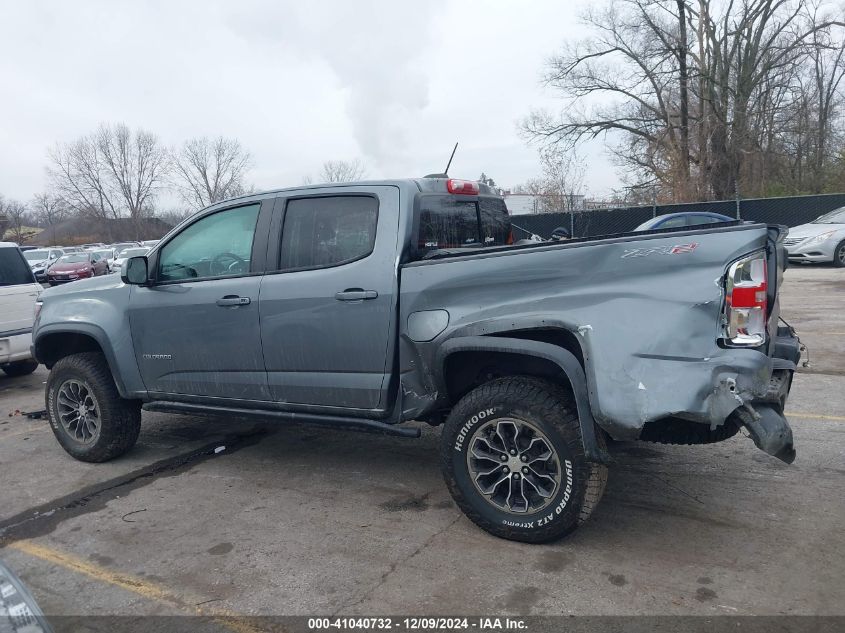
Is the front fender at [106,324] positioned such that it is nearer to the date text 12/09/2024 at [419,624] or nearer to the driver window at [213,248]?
the driver window at [213,248]

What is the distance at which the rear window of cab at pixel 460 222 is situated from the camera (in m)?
4.11

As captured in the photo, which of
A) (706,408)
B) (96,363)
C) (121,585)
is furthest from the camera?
(96,363)

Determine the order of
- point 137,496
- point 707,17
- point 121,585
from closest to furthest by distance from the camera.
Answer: point 121,585
point 137,496
point 707,17

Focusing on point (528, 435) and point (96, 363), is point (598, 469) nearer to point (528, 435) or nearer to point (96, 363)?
point (528, 435)

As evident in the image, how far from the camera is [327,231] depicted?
421cm

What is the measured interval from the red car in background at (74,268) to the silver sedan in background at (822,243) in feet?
84.1

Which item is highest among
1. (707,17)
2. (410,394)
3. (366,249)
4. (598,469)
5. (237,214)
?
(707,17)

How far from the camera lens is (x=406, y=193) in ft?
13.1

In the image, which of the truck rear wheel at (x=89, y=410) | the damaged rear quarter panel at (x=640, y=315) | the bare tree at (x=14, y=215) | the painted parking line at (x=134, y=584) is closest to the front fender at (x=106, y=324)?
the truck rear wheel at (x=89, y=410)

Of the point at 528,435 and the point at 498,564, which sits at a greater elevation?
A: the point at 528,435

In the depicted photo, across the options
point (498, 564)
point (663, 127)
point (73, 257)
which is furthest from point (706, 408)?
point (73, 257)

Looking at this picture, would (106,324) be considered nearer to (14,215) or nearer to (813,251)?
(813,251)

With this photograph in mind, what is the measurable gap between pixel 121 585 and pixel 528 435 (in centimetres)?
217

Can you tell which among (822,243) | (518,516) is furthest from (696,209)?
(518,516)
